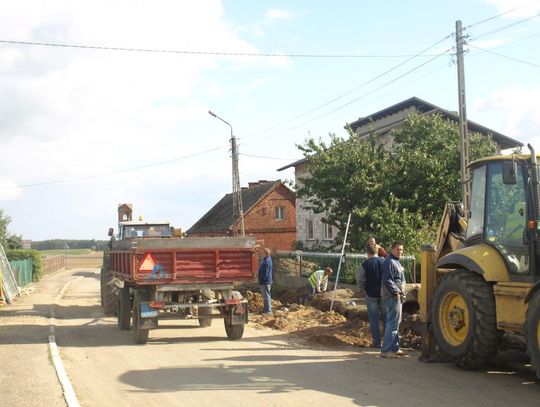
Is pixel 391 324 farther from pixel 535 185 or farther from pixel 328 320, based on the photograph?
pixel 328 320

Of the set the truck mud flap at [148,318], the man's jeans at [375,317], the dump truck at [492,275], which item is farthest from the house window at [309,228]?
the dump truck at [492,275]

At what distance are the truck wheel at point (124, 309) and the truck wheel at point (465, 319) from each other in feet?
24.7

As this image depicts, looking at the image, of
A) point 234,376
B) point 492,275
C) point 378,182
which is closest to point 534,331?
point 492,275

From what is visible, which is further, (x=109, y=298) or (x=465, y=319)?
(x=109, y=298)

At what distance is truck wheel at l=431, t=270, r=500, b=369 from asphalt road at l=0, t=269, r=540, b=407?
29cm

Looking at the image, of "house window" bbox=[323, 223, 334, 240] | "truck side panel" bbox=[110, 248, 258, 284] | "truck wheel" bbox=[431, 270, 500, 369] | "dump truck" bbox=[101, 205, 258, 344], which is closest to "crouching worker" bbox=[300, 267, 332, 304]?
"dump truck" bbox=[101, 205, 258, 344]

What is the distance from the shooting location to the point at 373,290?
12.0m

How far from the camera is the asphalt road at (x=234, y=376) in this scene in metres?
7.71

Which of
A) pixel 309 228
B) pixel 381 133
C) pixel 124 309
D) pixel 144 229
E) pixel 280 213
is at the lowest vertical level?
pixel 124 309

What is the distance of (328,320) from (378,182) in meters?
9.80

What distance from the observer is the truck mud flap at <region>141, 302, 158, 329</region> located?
501 inches

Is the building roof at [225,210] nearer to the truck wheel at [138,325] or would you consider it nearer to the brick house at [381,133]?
the brick house at [381,133]

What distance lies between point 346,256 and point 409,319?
25.9 feet

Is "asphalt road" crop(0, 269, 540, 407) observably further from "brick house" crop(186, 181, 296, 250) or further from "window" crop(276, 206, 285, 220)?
"window" crop(276, 206, 285, 220)
